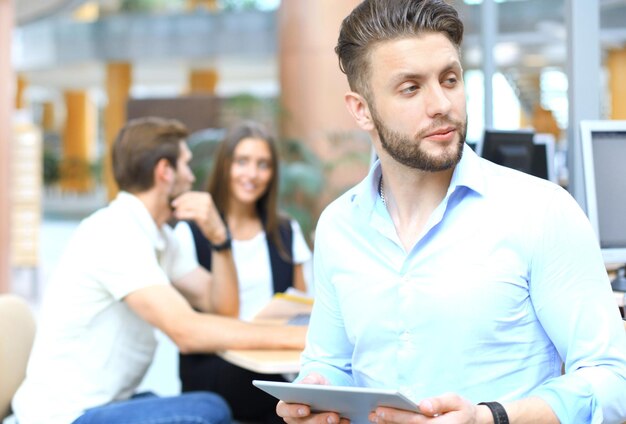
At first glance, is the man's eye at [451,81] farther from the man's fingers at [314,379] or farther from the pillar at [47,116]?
the pillar at [47,116]

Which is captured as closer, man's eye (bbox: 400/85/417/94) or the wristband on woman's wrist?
the wristband on woman's wrist

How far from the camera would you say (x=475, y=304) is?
5.65 ft

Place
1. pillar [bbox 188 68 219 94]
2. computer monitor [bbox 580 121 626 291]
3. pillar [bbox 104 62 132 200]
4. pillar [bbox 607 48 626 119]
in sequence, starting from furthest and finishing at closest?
pillar [bbox 188 68 219 94] < pillar [bbox 104 62 132 200] < pillar [bbox 607 48 626 119] < computer monitor [bbox 580 121 626 291]

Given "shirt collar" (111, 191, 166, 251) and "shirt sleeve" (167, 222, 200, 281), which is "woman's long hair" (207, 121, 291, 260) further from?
"shirt collar" (111, 191, 166, 251)

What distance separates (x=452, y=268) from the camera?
1751 mm

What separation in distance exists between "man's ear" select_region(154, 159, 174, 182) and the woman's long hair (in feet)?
2.62

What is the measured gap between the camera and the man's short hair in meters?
3.45

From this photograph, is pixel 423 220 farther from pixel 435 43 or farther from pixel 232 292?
pixel 232 292

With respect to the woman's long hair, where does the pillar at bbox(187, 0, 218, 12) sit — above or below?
above

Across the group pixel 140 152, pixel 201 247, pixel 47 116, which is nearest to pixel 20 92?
pixel 47 116

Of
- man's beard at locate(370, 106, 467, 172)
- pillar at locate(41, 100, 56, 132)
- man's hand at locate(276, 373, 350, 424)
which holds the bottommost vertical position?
man's hand at locate(276, 373, 350, 424)

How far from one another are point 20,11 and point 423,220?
1543 centimetres

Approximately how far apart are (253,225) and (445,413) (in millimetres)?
2775

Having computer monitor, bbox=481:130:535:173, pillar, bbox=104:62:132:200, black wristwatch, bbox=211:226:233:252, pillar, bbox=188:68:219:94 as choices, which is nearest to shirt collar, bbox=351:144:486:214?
computer monitor, bbox=481:130:535:173
